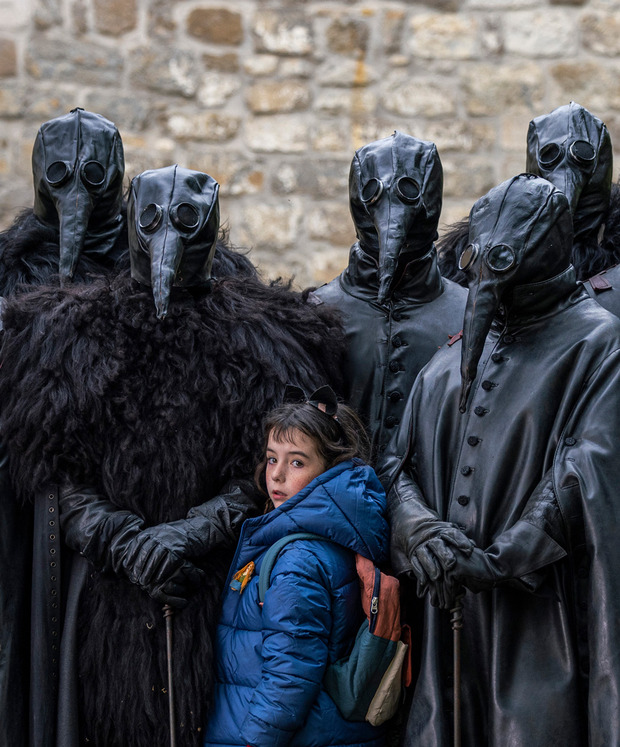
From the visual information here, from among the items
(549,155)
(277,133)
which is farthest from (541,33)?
(549,155)

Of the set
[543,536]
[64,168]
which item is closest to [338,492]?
[543,536]

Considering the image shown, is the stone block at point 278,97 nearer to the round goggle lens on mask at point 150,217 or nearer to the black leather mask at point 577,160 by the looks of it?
the black leather mask at point 577,160

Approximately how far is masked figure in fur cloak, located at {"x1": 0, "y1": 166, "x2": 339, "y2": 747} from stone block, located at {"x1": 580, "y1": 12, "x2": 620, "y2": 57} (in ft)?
13.1

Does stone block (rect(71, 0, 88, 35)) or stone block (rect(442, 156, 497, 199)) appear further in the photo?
stone block (rect(442, 156, 497, 199))

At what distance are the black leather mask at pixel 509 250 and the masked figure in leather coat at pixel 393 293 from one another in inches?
23.5

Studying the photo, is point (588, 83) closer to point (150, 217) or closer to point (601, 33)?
point (601, 33)

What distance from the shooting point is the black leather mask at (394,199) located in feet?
11.7

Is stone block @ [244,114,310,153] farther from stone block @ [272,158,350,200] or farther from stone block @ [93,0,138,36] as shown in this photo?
stone block @ [93,0,138,36]

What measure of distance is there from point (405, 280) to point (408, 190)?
296 millimetres

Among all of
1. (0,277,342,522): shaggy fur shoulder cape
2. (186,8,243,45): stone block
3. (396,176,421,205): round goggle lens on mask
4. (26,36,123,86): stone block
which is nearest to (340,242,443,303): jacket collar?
(396,176,421,205): round goggle lens on mask

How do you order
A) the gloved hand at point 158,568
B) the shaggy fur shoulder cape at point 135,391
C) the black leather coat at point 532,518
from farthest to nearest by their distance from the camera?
the shaggy fur shoulder cape at point 135,391 < the gloved hand at point 158,568 < the black leather coat at point 532,518

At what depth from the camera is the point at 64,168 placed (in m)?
3.84

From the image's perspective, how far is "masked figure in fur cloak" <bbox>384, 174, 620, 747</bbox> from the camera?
2.85 meters

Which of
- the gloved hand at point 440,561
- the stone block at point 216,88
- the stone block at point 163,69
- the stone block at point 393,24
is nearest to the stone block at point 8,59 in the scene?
the stone block at point 163,69
